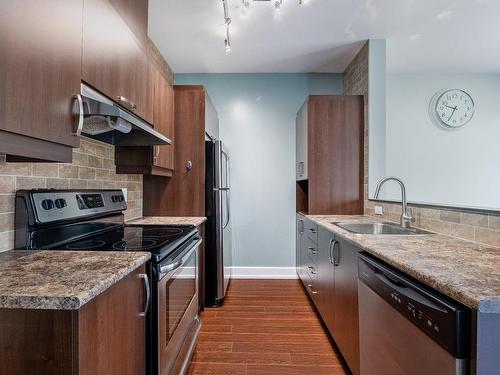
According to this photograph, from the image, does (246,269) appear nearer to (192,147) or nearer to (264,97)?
(192,147)

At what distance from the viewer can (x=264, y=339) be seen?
2227mm

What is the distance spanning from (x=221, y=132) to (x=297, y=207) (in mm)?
1396

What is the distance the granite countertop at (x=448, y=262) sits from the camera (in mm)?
783

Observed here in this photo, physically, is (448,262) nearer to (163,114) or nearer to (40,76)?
(40,76)

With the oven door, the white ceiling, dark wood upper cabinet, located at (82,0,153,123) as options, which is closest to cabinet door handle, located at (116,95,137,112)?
dark wood upper cabinet, located at (82,0,153,123)

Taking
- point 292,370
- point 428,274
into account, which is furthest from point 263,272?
point 428,274

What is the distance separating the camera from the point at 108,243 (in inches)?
55.3

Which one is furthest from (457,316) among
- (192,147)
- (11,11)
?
(192,147)

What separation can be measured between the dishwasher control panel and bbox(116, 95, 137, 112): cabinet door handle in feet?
4.79

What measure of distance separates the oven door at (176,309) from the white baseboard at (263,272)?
1.86 metres

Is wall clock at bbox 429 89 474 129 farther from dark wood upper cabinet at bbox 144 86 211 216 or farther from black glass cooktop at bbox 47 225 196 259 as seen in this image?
black glass cooktop at bbox 47 225 196 259

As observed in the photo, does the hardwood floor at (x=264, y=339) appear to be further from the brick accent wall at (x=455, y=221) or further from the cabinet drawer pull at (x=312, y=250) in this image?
the brick accent wall at (x=455, y=221)

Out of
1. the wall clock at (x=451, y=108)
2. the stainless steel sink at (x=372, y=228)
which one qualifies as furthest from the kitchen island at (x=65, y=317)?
the wall clock at (x=451, y=108)

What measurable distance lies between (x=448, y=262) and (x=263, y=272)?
287 cm
